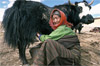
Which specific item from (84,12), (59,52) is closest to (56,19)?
(59,52)

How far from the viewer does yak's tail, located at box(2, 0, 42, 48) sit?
2338 mm

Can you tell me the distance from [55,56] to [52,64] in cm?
14

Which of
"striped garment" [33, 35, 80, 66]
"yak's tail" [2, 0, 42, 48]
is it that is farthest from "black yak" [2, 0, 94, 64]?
"striped garment" [33, 35, 80, 66]

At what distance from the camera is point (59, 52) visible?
1.60 m

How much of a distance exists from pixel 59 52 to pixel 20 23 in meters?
1.10

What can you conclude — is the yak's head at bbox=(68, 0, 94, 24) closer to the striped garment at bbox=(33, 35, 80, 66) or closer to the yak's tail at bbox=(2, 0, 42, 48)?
the yak's tail at bbox=(2, 0, 42, 48)

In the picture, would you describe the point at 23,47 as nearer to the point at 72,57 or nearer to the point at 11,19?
the point at 11,19

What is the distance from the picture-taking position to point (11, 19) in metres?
2.39

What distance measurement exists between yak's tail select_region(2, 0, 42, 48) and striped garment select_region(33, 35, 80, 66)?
868 millimetres

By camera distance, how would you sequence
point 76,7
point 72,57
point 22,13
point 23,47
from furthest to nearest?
point 76,7, point 23,47, point 22,13, point 72,57

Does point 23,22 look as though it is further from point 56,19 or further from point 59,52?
point 59,52

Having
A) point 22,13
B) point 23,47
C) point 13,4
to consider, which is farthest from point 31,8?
point 23,47

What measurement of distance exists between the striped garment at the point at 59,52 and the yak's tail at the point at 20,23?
87 centimetres

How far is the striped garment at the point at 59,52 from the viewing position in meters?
1.56
